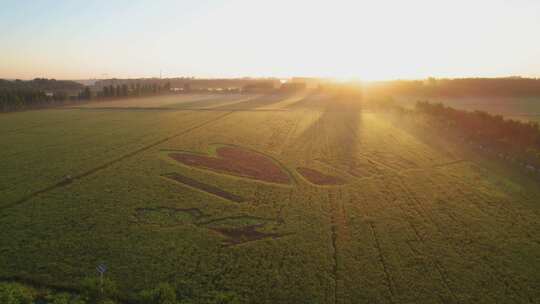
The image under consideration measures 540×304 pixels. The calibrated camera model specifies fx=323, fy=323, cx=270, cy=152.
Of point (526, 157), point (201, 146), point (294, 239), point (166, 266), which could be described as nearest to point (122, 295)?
point (166, 266)

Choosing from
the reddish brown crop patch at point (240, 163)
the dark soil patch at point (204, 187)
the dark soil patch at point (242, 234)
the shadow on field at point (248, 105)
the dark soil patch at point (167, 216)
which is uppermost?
the shadow on field at point (248, 105)

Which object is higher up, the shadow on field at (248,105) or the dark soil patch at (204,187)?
the shadow on field at (248,105)

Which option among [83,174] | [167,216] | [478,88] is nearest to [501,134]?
[167,216]

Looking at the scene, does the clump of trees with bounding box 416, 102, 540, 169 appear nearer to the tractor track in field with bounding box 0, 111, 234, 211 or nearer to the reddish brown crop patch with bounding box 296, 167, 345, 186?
the reddish brown crop patch with bounding box 296, 167, 345, 186

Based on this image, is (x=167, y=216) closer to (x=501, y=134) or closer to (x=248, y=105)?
(x=501, y=134)

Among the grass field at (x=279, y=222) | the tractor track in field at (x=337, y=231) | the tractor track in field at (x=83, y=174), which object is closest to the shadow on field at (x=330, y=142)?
the grass field at (x=279, y=222)

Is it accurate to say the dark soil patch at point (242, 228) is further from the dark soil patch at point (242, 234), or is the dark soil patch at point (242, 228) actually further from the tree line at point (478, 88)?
the tree line at point (478, 88)

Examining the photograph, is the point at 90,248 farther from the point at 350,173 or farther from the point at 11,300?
the point at 350,173
